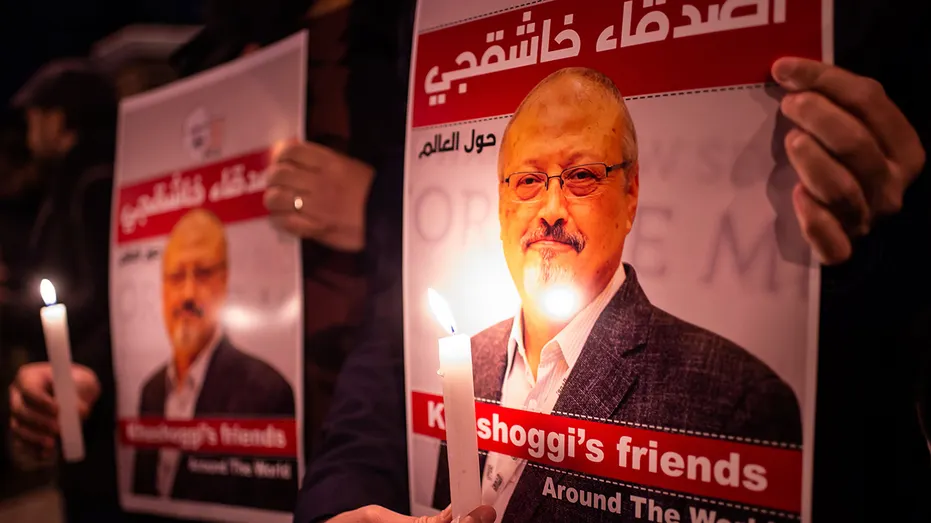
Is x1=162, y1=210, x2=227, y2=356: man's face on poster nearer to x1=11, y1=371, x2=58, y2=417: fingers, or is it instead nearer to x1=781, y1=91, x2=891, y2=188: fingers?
x1=11, y1=371, x2=58, y2=417: fingers

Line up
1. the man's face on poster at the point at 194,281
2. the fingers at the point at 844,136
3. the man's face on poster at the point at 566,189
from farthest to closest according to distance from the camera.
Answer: the man's face on poster at the point at 194,281 → the man's face on poster at the point at 566,189 → the fingers at the point at 844,136

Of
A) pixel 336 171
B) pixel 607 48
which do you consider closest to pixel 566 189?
pixel 607 48

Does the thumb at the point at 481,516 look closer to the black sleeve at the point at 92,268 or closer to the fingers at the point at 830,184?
the fingers at the point at 830,184

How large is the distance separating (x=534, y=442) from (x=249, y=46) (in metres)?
0.91

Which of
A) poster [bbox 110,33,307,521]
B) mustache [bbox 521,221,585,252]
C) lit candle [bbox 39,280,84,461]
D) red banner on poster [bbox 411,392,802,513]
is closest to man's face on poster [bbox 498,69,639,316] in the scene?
mustache [bbox 521,221,585,252]

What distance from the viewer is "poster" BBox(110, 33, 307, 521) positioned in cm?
109

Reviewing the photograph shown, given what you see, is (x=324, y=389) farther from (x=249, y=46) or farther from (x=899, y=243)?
(x=899, y=243)

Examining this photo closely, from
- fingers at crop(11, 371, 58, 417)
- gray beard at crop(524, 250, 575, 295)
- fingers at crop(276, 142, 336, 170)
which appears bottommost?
fingers at crop(11, 371, 58, 417)

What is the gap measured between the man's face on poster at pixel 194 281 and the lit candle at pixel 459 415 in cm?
69

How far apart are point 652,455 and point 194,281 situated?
2.99ft

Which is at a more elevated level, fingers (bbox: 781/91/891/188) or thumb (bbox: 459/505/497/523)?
Answer: fingers (bbox: 781/91/891/188)

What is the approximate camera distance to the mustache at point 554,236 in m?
0.70

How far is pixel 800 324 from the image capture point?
595mm

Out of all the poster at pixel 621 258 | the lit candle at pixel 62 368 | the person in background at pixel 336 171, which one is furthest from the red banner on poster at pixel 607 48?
the lit candle at pixel 62 368
